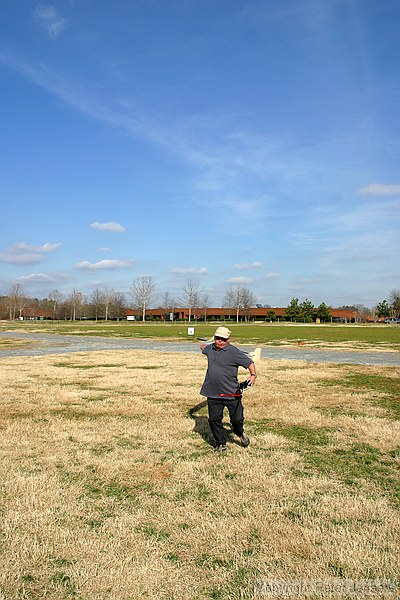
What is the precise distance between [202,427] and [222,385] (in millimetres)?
1969

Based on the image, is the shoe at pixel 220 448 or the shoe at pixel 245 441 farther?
the shoe at pixel 245 441

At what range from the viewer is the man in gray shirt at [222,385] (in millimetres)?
7027

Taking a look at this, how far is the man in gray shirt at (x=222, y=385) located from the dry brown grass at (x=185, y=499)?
0.41 m

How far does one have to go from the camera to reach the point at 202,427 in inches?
340

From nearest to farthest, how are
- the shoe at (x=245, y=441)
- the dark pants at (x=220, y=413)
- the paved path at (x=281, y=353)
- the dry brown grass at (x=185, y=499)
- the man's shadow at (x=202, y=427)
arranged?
1. the dry brown grass at (x=185, y=499)
2. the dark pants at (x=220, y=413)
3. the shoe at (x=245, y=441)
4. the man's shadow at (x=202, y=427)
5. the paved path at (x=281, y=353)

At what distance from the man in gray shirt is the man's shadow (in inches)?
26.3

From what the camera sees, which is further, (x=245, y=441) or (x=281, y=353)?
(x=281, y=353)

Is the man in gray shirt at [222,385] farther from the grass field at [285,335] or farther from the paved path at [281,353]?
the grass field at [285,335]

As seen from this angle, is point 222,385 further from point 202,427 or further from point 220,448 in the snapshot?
point 202,427

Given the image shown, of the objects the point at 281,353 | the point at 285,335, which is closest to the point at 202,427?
the point at 281,353

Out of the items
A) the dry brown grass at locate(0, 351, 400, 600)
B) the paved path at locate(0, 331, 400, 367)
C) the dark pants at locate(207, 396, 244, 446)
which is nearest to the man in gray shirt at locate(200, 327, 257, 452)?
the dark pants at locate(207, 396, 244, 446)

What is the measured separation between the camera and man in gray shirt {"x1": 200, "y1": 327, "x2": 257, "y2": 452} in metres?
7.03

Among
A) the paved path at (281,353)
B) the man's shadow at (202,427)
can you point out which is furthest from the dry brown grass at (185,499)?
the paved path at (281,353)

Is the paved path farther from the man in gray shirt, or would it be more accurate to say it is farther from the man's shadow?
the man in gray shirt
